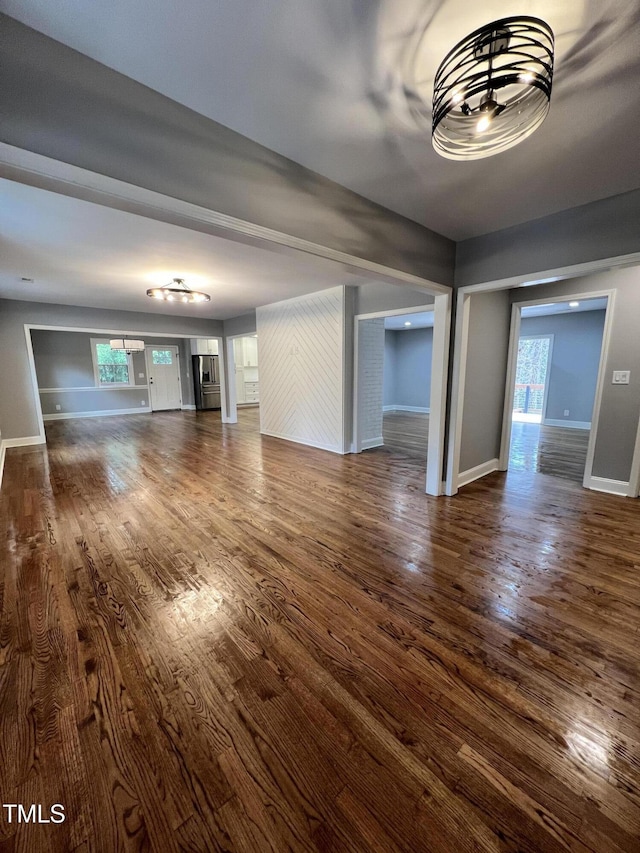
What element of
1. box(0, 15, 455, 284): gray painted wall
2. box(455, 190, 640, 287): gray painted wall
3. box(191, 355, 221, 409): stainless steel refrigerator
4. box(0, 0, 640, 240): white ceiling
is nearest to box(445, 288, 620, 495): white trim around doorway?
box(455, 190, 640, 287): gray painted wall

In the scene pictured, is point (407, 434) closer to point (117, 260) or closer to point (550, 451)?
point (550, 451)

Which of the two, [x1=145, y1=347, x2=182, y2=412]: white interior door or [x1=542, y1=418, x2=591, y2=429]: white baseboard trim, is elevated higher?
[x1=145, y1=347, x2=182, y2=412]: white interior door

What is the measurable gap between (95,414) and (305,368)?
688 centimetres

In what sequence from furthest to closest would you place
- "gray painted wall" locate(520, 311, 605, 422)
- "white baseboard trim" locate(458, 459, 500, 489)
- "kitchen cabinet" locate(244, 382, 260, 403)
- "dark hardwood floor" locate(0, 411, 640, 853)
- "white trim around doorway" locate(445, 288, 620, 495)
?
"kitchen cabinet" locate(244, 382, 260, 403) < "gray painted wall" locate(520, 311, 605, 422) < "white baseboard trim" locate(458, 459, 500, 489) < "white trim around doorway" locate(445, 288, 620, 495) < "dark hardwood floor" locate(0, 411, 640, 853)

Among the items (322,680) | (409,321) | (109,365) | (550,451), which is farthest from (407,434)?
(109,365)

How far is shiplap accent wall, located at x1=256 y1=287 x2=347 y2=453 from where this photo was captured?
5.15 m

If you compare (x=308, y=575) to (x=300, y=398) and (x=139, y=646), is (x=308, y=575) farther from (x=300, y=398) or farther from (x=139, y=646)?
(x=300, y=398)

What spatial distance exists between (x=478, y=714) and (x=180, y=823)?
1.09 metres

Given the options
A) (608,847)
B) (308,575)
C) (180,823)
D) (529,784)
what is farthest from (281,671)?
(608,847)

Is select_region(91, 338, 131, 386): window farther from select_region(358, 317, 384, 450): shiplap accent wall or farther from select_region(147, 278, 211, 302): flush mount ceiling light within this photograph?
select_region(358, 317, 384, 450): shiplap accent wall

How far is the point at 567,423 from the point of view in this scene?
742cm

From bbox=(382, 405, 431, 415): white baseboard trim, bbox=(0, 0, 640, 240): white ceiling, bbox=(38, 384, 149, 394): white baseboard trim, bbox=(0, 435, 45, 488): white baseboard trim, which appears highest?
bbox=(0, 0, 640, 240): white ceiling

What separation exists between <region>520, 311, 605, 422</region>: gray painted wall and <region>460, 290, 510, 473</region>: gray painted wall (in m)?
4.26

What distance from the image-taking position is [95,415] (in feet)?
30.0
